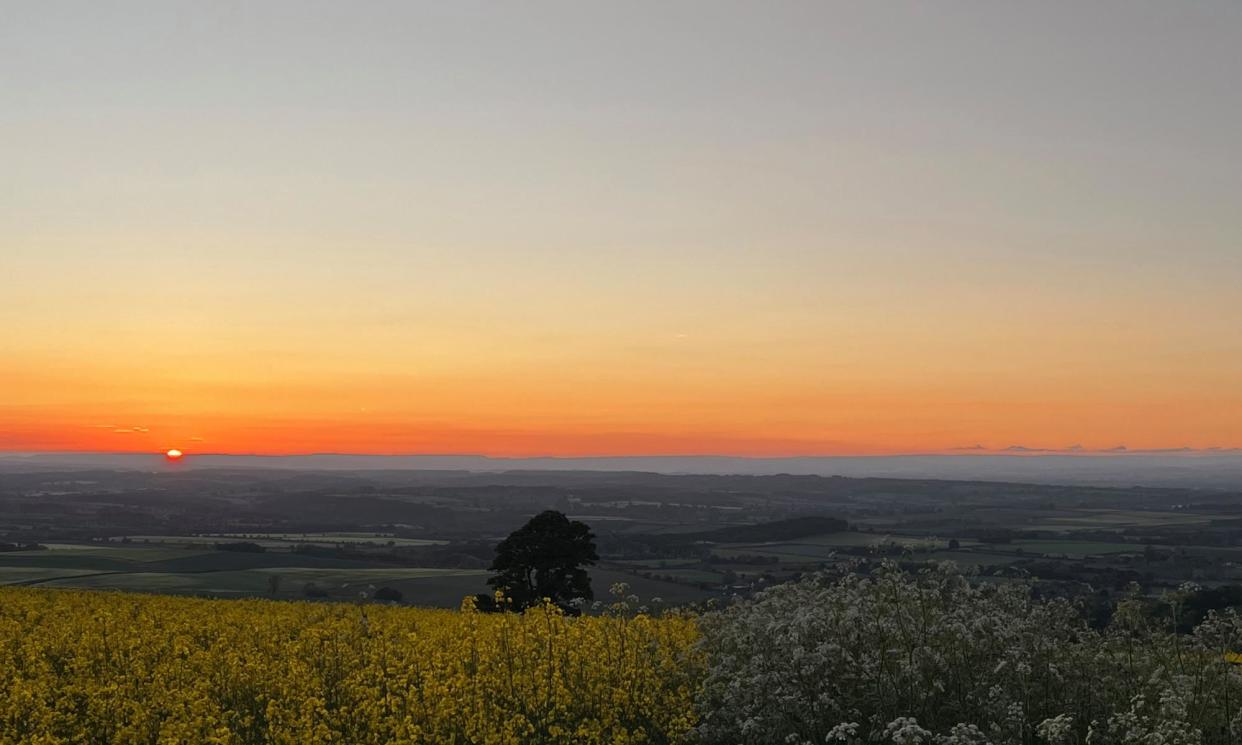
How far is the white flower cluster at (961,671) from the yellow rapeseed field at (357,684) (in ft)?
5.10

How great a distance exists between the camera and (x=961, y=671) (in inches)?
543

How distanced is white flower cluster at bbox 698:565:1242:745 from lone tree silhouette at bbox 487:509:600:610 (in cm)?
2757

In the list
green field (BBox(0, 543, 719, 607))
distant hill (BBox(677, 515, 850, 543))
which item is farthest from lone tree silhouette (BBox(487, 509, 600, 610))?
distant hill (BBox(677, 515, 850, 543))

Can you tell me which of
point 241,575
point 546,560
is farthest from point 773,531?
point 546,560

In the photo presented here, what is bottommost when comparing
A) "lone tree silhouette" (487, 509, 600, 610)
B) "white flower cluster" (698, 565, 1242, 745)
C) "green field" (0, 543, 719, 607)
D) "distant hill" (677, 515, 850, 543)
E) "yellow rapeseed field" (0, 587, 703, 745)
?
"distant hill" (677, 515, 850, 543)

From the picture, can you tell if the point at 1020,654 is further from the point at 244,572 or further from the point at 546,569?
the point at 244,572

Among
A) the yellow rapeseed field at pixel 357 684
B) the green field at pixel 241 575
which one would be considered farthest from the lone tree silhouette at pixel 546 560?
the green field at pixel 241 575

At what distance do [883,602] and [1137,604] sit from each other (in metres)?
3.37

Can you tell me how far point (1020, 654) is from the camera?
1291 centimetres

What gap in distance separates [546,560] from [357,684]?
27493 millimetres

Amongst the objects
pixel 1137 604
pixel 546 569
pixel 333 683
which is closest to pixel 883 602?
pixel 1137 604

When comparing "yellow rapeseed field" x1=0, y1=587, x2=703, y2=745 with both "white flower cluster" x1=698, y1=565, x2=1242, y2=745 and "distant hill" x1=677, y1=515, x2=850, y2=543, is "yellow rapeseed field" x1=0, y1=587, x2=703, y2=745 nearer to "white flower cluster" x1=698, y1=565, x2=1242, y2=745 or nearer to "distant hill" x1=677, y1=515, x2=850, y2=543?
"white flower cluster" x1=698, y1=565, x2=1242, y2=745

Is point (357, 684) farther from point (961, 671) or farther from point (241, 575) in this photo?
point (241, 575)

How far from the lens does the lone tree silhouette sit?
42.1 meters
